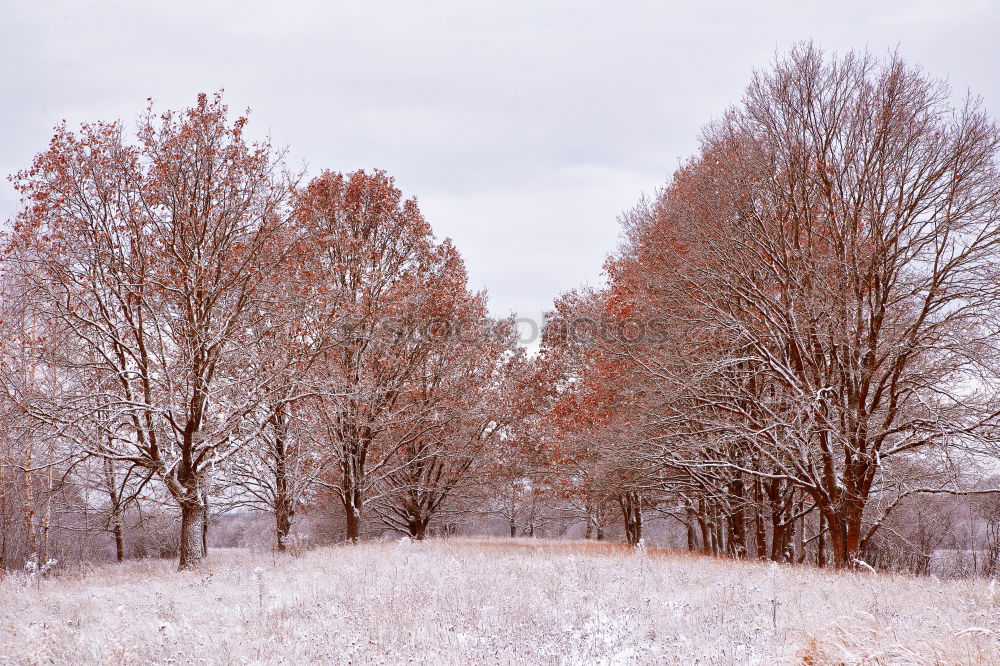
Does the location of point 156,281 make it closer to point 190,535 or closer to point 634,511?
point 190,535

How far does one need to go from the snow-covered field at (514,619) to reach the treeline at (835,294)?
363cm

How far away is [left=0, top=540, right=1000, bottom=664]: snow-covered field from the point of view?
5754mm

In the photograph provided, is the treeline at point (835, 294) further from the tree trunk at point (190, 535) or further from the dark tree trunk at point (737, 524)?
the tree trunk at point (190, 535)

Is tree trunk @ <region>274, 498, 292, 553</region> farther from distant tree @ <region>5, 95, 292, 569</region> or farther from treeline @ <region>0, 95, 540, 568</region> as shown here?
distant tree @ <region>5, 95, 292, 569</region>

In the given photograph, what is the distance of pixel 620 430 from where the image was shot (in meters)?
16.2

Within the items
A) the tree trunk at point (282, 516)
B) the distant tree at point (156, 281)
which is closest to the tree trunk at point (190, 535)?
the distant tree at point (156, 281)

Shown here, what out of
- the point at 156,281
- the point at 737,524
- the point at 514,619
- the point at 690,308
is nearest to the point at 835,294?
the point at 690,308

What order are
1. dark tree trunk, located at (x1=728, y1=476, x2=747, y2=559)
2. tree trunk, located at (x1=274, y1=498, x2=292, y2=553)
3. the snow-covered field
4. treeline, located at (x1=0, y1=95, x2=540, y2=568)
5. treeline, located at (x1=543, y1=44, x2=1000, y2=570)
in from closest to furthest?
the snow-covered field
treeline, located at (x1=543, y1=44, x2=1000, y2=570)
treeline, located at (x1=0, y1=95, x2=540, y2=568)
dark tree trunk, located at (x1=728, y1=476, x2=747, y2=559)
tree trunk, located at (x1=274, y1=498, x2=292, y2=553)

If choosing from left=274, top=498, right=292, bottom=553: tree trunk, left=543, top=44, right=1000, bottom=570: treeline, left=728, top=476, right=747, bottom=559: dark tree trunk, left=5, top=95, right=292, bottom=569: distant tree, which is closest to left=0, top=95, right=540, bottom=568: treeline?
left=5, top=95, right=292, bottom=569: distant tree

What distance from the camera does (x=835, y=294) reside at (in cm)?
1227

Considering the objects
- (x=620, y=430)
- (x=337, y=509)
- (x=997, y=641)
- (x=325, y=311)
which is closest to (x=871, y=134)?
(x=620, y=430)

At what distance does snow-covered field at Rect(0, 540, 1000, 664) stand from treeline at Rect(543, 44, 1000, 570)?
11.9ft

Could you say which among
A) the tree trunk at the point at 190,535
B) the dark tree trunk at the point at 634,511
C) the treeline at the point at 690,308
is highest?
the treeline at the point at 690,308

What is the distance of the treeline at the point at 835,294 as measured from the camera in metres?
11.8
